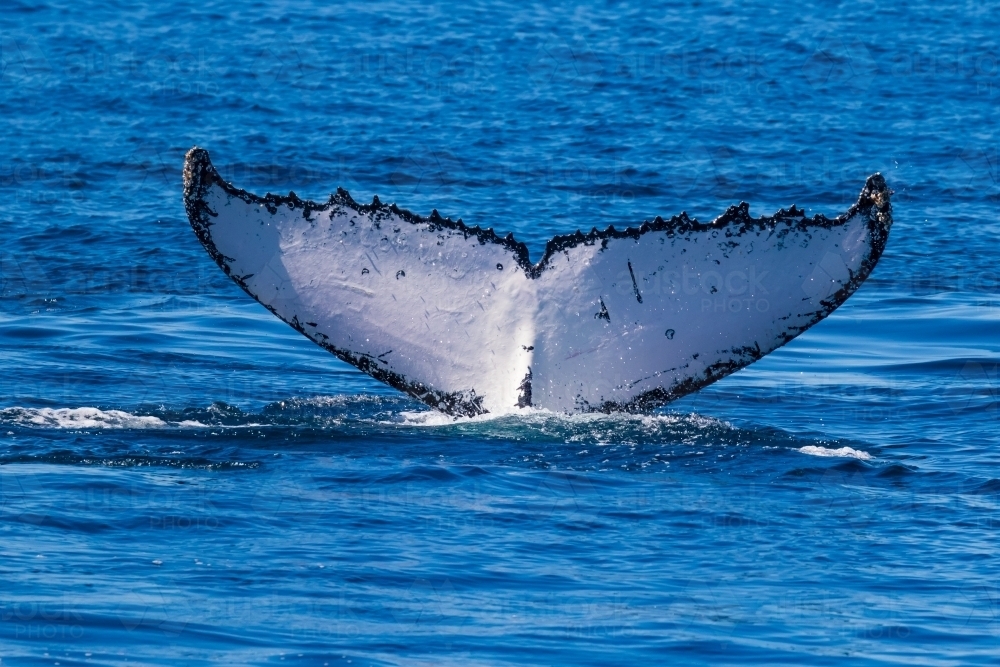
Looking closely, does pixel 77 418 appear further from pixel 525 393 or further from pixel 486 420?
pixel 525 393

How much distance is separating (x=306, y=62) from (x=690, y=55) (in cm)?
573

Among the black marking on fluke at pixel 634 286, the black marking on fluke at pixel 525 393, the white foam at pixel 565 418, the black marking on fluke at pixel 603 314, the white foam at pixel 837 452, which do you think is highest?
the black marking on fluke at pixel 634 286

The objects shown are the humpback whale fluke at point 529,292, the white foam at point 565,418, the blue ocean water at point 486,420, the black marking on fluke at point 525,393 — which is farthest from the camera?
the white foam at point 565,418

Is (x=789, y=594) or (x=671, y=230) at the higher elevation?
(x=671, y=230)

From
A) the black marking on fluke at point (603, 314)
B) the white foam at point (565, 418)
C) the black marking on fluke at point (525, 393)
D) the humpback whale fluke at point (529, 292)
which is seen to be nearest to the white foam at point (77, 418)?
the white foam at point (565, 418)

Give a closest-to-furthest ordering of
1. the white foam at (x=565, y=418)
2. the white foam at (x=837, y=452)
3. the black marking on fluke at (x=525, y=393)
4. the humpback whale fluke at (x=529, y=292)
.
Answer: the humpback whale fluke at (x=529, y=292), the black marking on fluke at (x=525, y=393), the white foam at (x=565, y=418), the white foam at (x=837, y=452)

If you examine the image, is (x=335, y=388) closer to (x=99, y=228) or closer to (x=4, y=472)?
(x=4, y=472)

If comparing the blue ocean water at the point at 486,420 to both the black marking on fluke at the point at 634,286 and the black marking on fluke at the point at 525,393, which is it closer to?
the black marking on fluke at the point at 525,393

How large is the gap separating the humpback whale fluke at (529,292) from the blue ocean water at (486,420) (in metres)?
0.48

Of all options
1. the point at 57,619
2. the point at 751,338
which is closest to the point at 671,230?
the point at 751,338

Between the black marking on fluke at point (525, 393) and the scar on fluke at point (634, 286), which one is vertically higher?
the scar on fluke at point (634, 286)

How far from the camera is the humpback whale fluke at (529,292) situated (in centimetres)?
817

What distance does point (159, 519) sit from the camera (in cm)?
788

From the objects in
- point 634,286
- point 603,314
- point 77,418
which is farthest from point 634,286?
point 77,418
